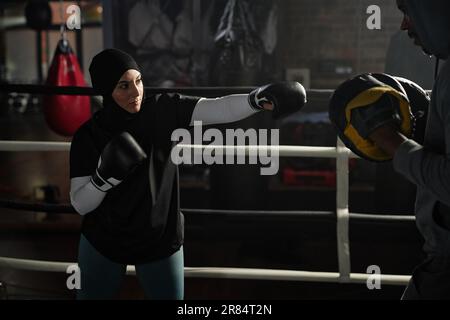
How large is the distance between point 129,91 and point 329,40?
3.66 metres

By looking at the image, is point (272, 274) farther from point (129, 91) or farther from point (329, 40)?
point (329, 40)

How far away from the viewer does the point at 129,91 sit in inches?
51.9

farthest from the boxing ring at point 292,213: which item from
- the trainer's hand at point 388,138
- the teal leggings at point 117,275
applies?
the trainer's hand at point 388,138

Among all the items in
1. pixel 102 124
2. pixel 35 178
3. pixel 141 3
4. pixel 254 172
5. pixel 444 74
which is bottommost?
pixel 35 178

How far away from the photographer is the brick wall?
15.3 ft

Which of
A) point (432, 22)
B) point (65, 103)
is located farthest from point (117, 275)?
point (65, 103)

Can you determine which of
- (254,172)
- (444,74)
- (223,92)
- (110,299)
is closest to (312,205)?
(254,172)

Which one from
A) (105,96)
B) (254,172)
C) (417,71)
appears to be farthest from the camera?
(254,172)

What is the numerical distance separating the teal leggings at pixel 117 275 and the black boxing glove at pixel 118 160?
0.23 metres

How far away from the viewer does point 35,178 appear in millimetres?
5043

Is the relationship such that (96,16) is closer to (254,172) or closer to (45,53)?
(45,53)

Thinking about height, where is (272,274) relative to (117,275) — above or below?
below

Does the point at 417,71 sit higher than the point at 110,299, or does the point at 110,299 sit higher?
the point at 417,71

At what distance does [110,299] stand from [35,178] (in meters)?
3.87
